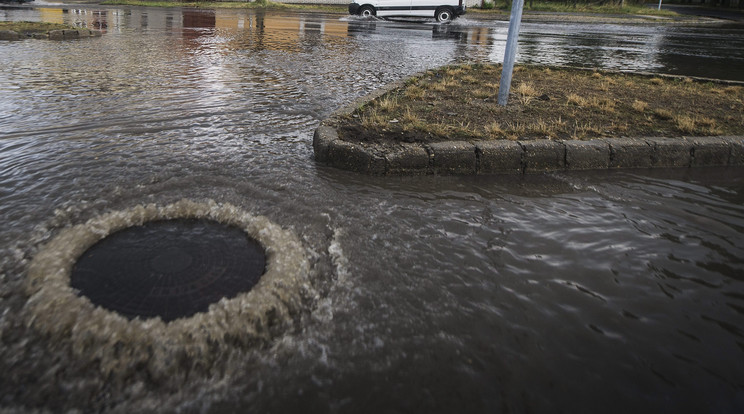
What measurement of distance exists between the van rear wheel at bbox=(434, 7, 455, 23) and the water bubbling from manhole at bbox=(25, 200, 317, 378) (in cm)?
2062

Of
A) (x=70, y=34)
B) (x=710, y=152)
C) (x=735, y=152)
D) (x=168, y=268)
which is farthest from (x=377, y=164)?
(x=70, y=34)

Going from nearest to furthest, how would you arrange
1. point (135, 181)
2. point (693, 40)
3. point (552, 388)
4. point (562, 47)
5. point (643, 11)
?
point (552, 388)
point (135, 181)
point (562, 47)
point (693, 40)
point (643, 11)

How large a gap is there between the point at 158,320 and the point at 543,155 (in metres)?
3.54

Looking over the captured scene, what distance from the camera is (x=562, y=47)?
12875 millimetres

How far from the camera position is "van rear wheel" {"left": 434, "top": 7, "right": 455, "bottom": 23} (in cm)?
2042

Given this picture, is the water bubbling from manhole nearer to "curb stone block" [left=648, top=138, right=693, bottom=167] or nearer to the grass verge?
"curb stone block" [left=648, top=138, right=693, bottom=167]

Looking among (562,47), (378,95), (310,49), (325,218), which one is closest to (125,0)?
(310,49)

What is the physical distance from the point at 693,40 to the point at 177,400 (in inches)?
807

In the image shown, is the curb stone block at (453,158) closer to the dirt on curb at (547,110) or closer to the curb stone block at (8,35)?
the dirt on curb at (547,110)

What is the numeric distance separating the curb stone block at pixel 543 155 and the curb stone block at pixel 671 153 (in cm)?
99

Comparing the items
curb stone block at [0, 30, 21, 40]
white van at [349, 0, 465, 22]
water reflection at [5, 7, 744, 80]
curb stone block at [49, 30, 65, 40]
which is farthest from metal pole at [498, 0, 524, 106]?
white van at [349, 0, 465, 22]

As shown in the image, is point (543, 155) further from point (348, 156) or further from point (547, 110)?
point (348, 156)

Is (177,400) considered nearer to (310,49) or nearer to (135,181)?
(135,181)

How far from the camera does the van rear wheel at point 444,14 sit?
804 inches
